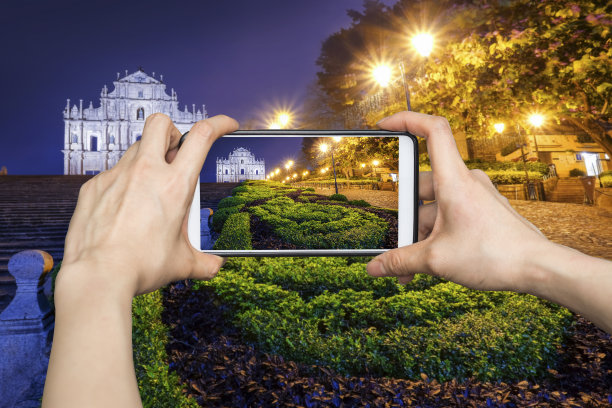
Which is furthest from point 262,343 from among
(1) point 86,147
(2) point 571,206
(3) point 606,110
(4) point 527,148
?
(1) point 86,147

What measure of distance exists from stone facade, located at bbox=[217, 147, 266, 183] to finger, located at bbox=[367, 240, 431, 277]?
990 millimetres

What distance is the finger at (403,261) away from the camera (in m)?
1.57

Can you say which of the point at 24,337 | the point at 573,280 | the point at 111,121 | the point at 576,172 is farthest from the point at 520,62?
the point at 111,121

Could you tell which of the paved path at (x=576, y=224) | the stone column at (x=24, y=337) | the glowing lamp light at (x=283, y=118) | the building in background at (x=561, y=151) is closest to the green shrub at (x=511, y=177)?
the paved path at (x=576, y=224)

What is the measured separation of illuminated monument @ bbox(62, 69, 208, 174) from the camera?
2110 inches

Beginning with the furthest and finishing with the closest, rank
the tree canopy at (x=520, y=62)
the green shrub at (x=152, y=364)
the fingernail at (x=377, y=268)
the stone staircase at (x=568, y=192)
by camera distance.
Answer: the stone staircase at (x=568, y=192), the tree canopy at (x=520, y=62), the green shrub at (x=152, y=364), the fingernail at (x=377, y=268)

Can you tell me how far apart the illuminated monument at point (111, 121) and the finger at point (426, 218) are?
56.2 meters

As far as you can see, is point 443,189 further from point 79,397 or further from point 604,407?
point 604,407

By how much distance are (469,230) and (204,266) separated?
1197mm

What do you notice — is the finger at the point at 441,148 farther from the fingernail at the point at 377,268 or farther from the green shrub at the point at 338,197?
Result: the green shrub at the point at 338,197

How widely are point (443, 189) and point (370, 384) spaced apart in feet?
6.38

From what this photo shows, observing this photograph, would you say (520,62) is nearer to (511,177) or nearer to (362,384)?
(362,384)

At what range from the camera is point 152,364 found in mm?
2975

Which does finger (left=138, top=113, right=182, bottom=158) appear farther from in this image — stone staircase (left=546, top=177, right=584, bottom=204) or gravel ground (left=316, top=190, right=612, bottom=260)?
stone staircase (left=546, top=177, right=584, bottom=204)
